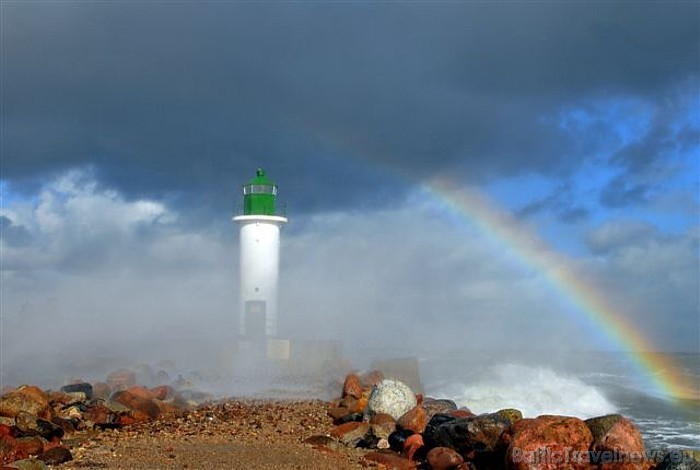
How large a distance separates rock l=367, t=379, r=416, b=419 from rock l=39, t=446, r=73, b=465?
6.10m

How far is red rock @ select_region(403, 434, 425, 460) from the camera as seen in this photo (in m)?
11.8

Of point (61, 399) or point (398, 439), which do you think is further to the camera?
point (61, 399)

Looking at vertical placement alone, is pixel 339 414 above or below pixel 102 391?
below

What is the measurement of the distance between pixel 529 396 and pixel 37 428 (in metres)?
19.8

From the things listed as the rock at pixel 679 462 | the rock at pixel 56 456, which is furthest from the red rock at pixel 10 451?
the rock at pixel 679 462

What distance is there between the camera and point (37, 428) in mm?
12516

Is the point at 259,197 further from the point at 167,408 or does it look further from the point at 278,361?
the point at 167,408

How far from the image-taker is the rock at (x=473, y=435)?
35.1ft

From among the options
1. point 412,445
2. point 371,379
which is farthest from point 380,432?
point 371,379

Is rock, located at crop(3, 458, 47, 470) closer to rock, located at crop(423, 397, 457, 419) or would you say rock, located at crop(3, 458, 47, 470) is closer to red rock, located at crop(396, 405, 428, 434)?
red rock, located at crop(396, 405, 428, 434)

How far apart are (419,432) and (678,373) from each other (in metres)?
49.7

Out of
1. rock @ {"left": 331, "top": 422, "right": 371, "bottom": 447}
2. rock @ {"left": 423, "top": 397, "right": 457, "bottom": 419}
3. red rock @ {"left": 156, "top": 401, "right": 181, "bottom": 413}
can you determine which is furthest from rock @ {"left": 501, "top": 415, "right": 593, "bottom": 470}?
red rock @ {"left": 156, "top": 401, "right": 181, "bottom": 413}

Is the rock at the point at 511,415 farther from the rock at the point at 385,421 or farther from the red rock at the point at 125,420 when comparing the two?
the red rock at the point at 125,420

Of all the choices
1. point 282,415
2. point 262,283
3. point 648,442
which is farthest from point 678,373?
point 282,415
